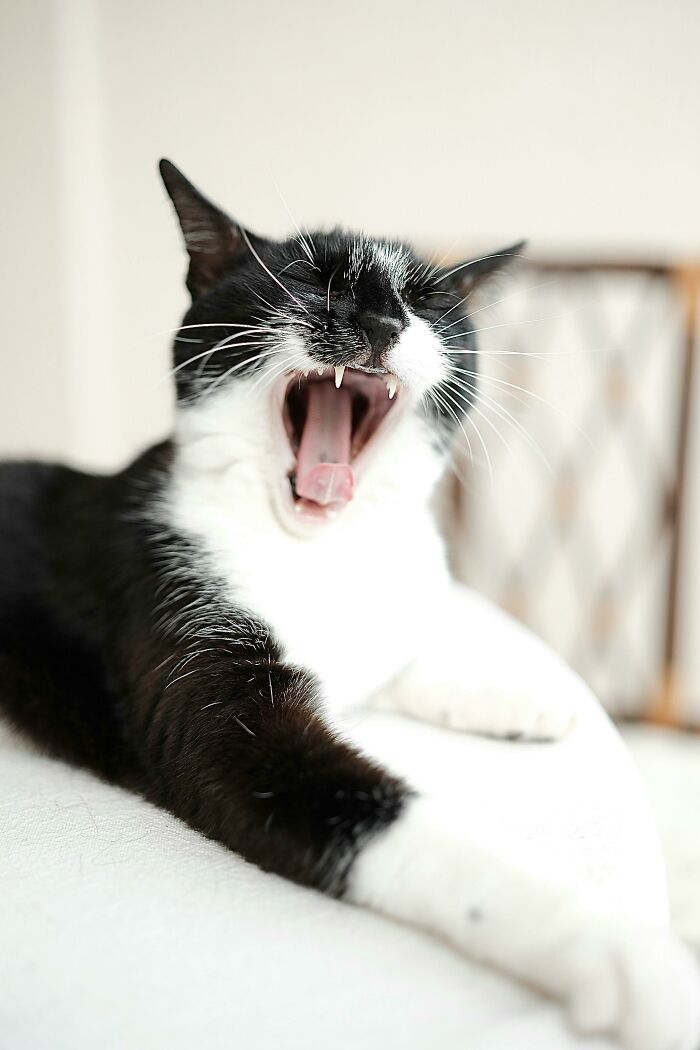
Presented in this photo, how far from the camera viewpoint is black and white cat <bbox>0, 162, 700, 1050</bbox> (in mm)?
869

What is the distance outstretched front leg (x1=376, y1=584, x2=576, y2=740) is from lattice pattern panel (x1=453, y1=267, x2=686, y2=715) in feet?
3.44

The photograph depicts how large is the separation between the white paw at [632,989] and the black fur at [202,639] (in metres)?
0.18

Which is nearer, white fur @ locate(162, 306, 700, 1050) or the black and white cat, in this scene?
the black and white cat

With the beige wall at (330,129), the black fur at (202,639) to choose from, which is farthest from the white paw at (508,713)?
the beige wall at (330,129)

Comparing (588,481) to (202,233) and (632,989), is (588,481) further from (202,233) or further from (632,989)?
(632,989)

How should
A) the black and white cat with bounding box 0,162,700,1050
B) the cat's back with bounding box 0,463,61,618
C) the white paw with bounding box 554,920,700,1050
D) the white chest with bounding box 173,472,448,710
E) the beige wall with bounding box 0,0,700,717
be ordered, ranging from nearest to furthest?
the white paw with bounding box 554,920,700,1050
the black and white cat with bounding box 0,162,700,1050
the white chest with bounding box 173,472,448,710
the cat's back with bounding box 0,463,61,618
the beige wall with bounding box 0,0,700,717

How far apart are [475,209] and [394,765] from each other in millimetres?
1777

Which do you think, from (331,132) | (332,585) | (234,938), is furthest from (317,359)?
(331,132)

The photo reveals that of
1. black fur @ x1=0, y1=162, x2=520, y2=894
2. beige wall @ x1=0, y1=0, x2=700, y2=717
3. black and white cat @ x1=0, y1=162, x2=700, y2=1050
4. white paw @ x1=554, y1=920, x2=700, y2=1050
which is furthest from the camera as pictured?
beige wall @ x1=0, y1=0, x2=700, y2=717

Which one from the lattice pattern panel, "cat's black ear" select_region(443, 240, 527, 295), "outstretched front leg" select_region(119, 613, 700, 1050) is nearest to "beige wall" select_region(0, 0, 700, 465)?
the lattice pattern panel

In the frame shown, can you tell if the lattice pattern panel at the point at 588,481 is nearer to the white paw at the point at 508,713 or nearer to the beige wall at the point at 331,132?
the beige wall at the point at 331,132

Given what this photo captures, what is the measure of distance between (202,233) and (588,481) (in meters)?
1.67

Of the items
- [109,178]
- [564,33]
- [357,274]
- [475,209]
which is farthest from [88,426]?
[357,274]

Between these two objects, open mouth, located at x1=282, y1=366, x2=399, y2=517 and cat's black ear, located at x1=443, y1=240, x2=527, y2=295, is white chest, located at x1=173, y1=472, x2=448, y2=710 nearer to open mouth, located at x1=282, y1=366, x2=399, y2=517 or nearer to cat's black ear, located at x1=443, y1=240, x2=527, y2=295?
open mouth, located at x1=282, y1=366, x2=399, y2=517
